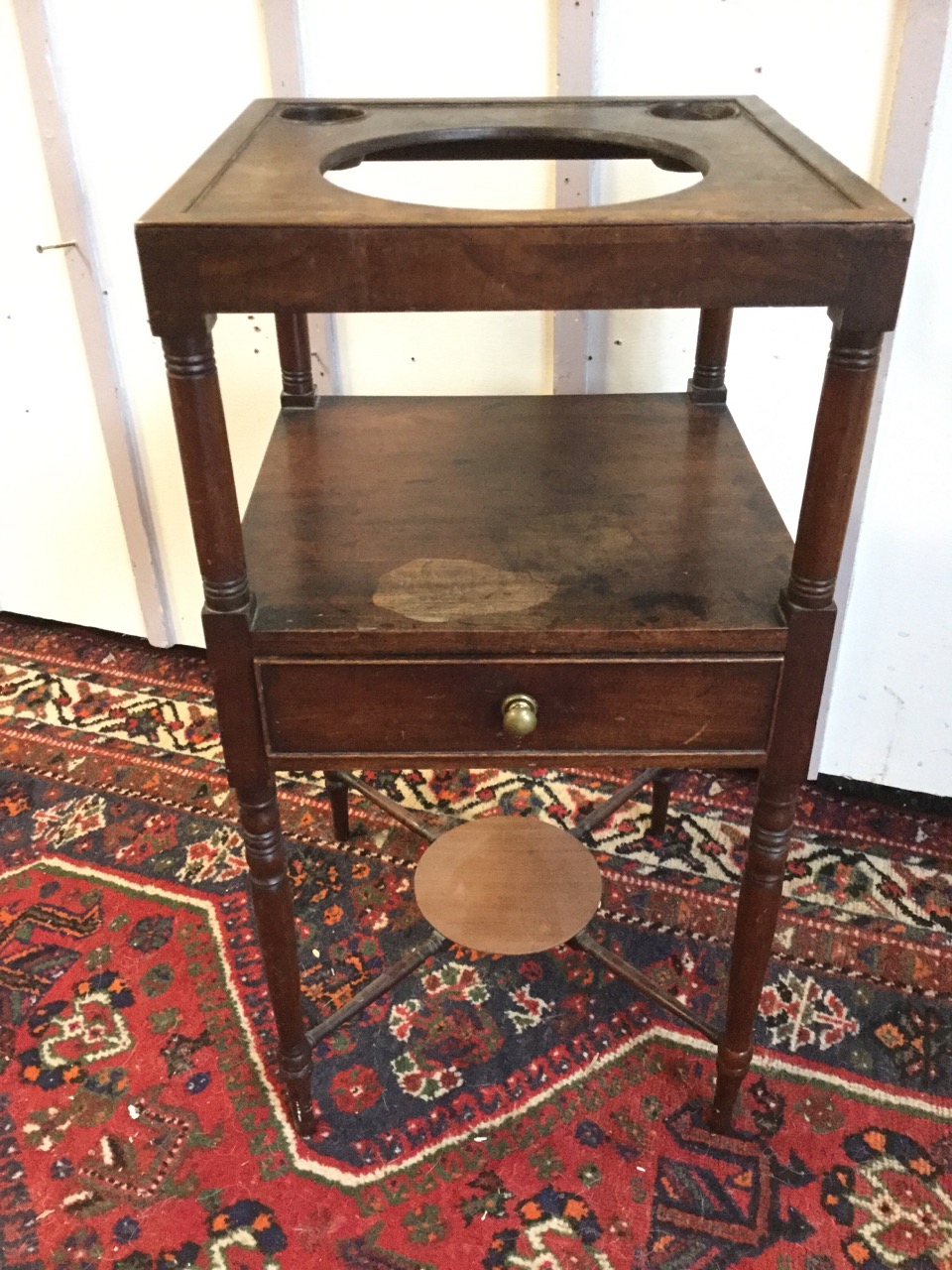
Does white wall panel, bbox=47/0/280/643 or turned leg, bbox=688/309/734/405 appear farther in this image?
white wall panel, bbox=47/0/280/643

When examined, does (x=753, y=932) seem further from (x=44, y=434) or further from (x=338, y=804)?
(x=44, y=434)

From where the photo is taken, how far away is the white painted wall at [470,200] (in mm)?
1487

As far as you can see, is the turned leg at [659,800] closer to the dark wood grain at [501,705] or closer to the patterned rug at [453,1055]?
the patterned rug at [453,1055]

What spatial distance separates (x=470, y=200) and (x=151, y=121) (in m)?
0.56

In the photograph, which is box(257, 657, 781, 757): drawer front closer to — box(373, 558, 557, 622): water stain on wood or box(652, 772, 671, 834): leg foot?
box(373, 558, 557, 622): water stain on wood

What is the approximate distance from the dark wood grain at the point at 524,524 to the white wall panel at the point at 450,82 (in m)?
0.30

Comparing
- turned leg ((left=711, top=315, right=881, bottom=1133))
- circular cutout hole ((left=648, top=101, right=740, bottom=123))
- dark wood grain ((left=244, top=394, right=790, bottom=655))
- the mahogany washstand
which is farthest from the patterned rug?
circular cutout hole ((left=648, top=101, right=740, bottom=123))

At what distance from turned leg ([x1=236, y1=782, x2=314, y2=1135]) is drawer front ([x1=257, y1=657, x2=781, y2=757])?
0.10 metres

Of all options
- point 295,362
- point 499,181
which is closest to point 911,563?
point 499,181

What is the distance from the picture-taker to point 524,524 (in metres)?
1.21

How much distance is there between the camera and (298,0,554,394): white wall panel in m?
1.55

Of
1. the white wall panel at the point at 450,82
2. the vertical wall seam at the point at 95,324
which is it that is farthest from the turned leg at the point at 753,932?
the vertical wall seam at the point at 95,324

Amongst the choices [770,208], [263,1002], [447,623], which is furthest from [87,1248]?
[770,208]

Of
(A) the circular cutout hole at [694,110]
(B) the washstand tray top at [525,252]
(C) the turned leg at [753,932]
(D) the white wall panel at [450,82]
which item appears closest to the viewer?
(B) the washstand tray top at [525,252]
